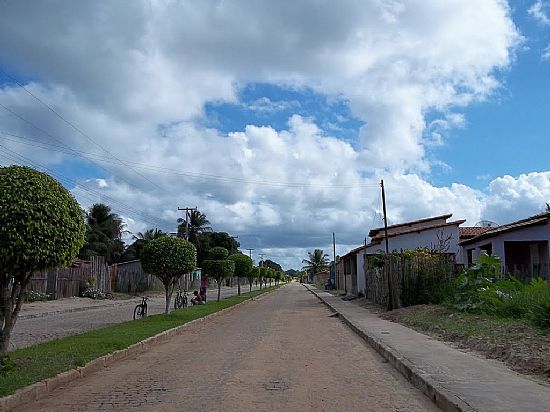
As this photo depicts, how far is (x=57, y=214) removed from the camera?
29.8ft

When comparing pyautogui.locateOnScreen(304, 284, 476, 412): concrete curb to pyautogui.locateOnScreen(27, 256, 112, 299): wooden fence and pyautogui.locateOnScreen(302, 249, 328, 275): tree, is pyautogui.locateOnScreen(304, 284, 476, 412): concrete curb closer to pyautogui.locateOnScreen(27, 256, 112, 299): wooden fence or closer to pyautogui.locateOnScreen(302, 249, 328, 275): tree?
pyautogui.locateOnScreen(27, 256, 112, 299): wooden fence

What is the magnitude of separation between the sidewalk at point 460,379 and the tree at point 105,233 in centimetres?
5445

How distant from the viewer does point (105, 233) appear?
6750 centimetres

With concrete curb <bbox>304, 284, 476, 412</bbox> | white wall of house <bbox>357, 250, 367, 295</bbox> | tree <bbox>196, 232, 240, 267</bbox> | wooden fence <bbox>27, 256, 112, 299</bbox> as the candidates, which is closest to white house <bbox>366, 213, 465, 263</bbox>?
→ white wall of house <bbox>357, 250, 367, 295</bbox>

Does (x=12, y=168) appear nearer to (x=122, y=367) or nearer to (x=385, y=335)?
(x=122, y=367)

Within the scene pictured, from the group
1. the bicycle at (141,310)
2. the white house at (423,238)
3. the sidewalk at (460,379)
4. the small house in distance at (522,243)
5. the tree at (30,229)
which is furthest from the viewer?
the white house at (423,238)

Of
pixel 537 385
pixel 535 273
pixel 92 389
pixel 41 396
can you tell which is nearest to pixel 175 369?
pixel 92 389

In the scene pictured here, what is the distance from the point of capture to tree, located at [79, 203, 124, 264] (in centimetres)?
6400

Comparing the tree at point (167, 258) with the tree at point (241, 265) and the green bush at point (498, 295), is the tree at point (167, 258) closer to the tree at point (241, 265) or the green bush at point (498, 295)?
the green bush at point (498, 295)

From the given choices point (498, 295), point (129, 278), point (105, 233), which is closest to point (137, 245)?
point (105, 233)

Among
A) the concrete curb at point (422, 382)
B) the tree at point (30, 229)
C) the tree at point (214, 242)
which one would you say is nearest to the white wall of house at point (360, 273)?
the concrete curb at point (422, 382)

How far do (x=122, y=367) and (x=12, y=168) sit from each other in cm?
417

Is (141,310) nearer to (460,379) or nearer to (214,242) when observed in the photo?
(460,379)

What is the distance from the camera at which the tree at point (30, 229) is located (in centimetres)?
861
